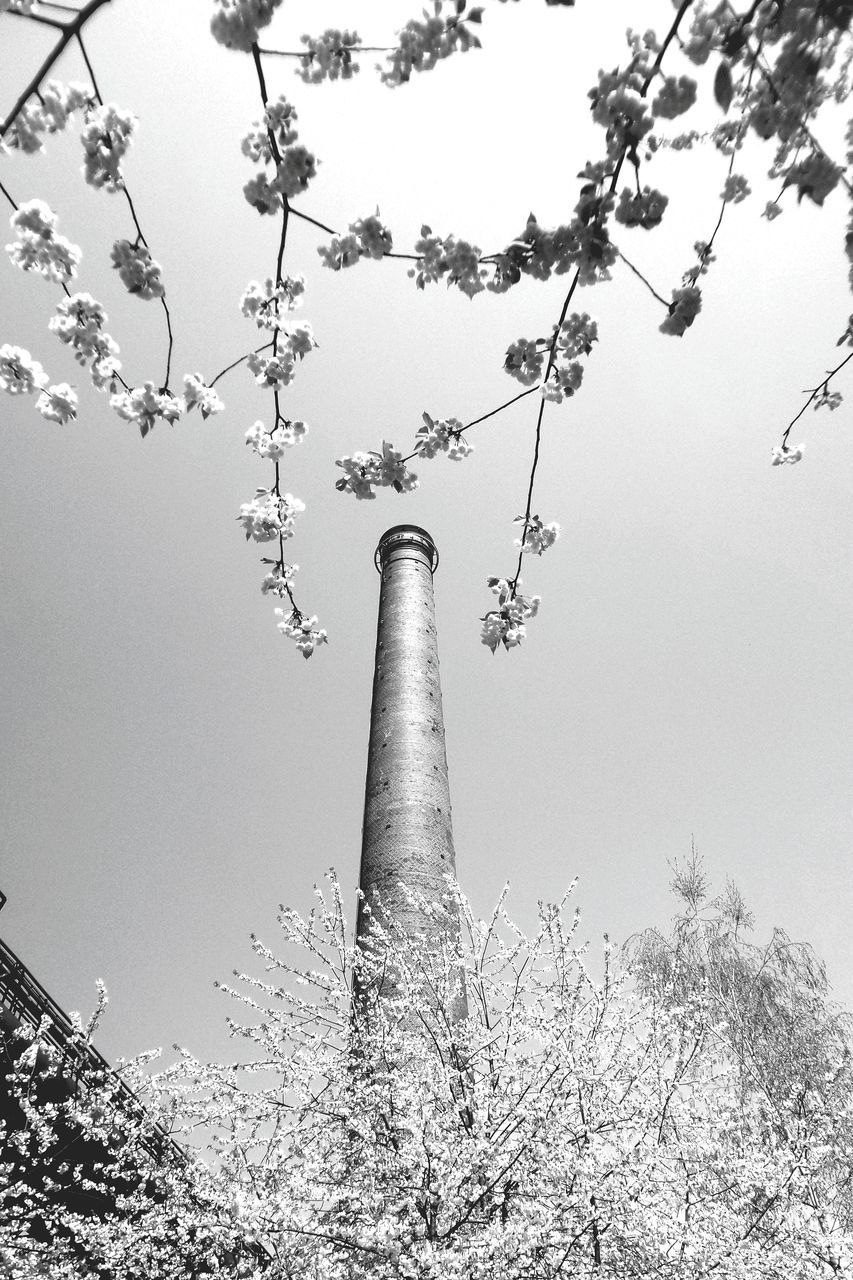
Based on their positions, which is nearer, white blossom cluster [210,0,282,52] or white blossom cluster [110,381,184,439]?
white blossom cluster [210,0,282,52]

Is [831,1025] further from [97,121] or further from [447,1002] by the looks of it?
[97,121]

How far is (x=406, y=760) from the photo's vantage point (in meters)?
9.69

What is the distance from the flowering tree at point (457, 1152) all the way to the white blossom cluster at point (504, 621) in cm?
292

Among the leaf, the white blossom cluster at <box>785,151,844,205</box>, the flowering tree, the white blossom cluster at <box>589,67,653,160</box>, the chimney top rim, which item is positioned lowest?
the flowering tree

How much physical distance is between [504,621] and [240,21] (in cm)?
301

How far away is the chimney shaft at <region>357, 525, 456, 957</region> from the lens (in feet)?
27.0

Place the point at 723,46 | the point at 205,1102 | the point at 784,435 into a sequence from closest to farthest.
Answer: the point at 723,46, the point at 784,435, the point at 205,1102

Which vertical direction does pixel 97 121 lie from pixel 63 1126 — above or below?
above

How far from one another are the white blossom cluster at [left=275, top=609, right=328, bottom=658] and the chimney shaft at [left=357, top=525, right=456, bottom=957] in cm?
413

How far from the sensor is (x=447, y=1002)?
5484mm

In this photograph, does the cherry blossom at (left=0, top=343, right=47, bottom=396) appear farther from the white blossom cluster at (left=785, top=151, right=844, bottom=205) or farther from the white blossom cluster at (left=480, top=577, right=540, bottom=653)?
the white blossom cluster at (left=785, top=151, right=844, bottom=205)

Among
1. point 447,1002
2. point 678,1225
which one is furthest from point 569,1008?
point 678,1225

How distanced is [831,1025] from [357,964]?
28.5ft

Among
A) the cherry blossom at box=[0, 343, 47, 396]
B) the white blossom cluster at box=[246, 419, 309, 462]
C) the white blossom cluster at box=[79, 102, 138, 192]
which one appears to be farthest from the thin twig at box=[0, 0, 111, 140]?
the cherry blossom at box=[0, 343, 47, 396]
